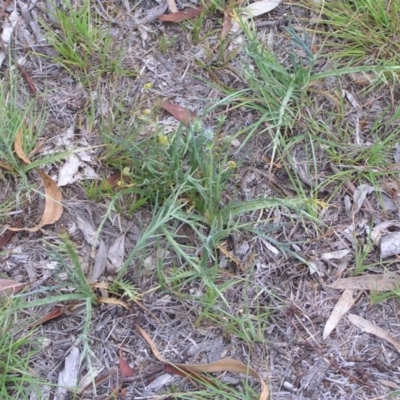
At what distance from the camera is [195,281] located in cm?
200

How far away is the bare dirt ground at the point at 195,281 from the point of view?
192 cm

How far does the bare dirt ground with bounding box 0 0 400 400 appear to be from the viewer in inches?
75.5

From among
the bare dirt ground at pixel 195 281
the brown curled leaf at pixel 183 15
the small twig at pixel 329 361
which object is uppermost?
the brown curled leaf at pixel 183 15

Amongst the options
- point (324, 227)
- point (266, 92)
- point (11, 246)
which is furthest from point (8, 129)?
point (324, 227)

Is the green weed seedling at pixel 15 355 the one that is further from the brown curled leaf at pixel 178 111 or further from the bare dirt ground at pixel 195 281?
the brown curled leaf at pixel 178 111

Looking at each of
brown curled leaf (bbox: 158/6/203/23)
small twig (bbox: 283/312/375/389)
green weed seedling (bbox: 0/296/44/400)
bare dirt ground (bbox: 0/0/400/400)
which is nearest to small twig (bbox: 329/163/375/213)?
bare dirt ground (bbox: 0/0/400/400)

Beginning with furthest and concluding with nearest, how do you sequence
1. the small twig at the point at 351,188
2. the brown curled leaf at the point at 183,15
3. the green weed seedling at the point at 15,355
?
the brown curled leaf at the point at 183,15
the small twig at the point at 351,188
the green weed seedling at the point at 15,355

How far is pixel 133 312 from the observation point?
6.46 ft

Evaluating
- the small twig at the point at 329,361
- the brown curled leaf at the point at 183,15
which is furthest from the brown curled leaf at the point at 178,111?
the small twig at the point at 329,361

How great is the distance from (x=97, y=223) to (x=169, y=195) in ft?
0.85

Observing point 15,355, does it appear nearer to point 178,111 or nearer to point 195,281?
point 195,281

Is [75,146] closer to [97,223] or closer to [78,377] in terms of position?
[97,223]

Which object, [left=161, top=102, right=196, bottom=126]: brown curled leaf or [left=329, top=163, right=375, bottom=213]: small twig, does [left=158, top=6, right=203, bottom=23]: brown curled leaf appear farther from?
[left=329, top=163, right=375, bottom=213]: small twig

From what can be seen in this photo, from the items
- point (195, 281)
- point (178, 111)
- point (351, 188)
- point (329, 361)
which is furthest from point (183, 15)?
point (329, 361)
